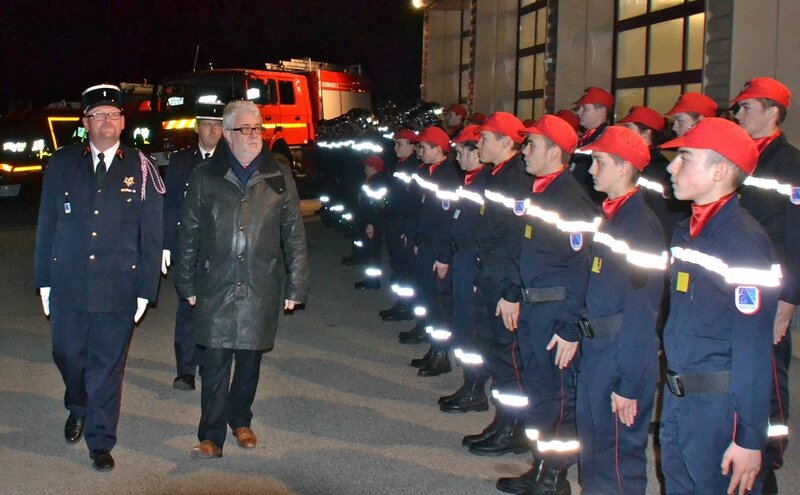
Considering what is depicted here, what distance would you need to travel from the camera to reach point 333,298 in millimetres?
10461

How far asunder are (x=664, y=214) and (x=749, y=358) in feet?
9.11

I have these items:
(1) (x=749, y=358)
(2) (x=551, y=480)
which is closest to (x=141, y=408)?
(2) (x=551, y=480)

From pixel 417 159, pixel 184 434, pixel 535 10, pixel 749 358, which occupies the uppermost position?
pixel 535 10

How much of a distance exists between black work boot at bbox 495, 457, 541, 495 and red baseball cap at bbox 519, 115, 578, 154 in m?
1.78

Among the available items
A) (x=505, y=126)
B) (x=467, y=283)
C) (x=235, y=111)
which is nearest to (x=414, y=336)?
(x=467, y=283)

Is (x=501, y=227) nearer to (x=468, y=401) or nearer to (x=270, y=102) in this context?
(x=468, y=401)

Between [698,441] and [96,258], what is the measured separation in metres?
3.61

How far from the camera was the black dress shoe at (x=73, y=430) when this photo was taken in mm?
5664

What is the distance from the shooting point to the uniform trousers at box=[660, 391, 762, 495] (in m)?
3.37

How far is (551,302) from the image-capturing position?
15.7 feet

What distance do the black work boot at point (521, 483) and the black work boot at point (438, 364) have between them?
2316 millimetres

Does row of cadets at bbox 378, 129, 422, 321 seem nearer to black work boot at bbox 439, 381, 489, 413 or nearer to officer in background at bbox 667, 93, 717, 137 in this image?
black work boot at bbox 439, 381, 489, 413

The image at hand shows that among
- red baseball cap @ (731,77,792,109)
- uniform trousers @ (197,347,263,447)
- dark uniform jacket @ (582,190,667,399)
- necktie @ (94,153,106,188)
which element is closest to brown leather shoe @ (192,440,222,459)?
uniform trousers @ (197,347,263,447)

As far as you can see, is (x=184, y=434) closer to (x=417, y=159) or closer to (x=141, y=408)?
(x=141, y=408)
